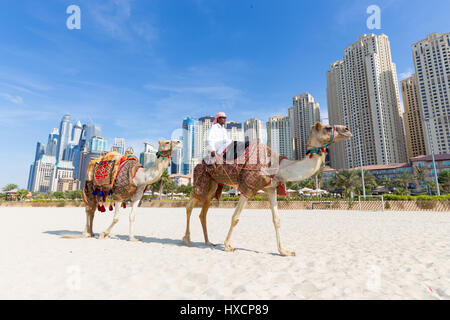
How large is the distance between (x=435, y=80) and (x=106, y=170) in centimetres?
10860

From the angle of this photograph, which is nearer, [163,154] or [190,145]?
[163,154]

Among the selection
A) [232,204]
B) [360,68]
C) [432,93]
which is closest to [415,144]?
[432,93]

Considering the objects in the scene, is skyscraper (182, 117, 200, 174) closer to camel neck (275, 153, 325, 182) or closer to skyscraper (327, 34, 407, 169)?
camel neck (275, 153, 325, 182)

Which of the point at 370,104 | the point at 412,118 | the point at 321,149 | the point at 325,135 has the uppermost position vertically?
the point at 412,118

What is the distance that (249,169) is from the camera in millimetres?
4621

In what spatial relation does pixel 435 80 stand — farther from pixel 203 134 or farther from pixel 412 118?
pixel 203 134

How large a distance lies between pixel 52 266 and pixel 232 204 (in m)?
24.4

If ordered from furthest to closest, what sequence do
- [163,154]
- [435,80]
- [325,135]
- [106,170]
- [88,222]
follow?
[435,80]
[88,222]
[106,170]
[163,154]
[325,135]

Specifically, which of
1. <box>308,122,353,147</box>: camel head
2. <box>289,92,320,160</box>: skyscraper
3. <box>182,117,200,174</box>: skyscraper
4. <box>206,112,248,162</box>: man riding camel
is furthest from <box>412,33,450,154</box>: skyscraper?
<box>206,112,248,162</box>: man riding camel

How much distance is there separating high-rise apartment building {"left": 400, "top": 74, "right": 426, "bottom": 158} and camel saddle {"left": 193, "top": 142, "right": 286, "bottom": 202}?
12512 centimetres

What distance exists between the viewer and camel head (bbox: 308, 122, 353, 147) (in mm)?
4194

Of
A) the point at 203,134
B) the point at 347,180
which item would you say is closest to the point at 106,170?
the point at 203,134

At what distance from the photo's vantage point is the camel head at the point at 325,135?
4.19 m
